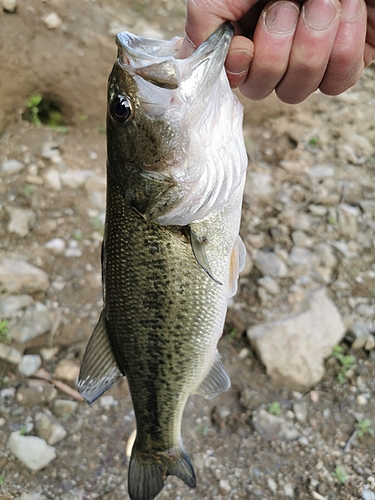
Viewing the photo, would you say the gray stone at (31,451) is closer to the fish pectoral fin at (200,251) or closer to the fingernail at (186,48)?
the fish pectoral fin at (200,251)

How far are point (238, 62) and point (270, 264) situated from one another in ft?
6.22

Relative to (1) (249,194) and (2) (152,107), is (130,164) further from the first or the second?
(1) (249,194)

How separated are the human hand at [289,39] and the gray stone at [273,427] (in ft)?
5.80

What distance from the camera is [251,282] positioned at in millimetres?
3180

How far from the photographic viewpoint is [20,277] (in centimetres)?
284

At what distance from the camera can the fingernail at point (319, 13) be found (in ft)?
5.03

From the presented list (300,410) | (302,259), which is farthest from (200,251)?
(302,259)

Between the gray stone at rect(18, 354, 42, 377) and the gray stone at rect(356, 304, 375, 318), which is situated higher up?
the gray stone at rect(356, 304, 375, 318)

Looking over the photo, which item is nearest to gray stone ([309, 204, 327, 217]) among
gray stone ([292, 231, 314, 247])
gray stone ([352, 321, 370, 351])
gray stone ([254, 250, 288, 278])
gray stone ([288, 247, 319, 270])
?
gray stone ([292, 231, 314, 247])

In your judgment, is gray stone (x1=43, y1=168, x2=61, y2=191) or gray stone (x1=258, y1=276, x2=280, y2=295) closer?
gray stone (x1=258, y1=276, x2=280, y2=295)

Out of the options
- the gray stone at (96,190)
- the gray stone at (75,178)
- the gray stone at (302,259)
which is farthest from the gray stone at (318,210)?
the gray stone at (75,178)

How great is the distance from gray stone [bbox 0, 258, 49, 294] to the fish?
1.25 metres

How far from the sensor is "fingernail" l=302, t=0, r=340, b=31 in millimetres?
1534

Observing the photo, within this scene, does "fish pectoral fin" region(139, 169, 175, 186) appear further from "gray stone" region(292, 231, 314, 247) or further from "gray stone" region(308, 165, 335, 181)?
"gray stone" region(308, 165, 335, 181)
